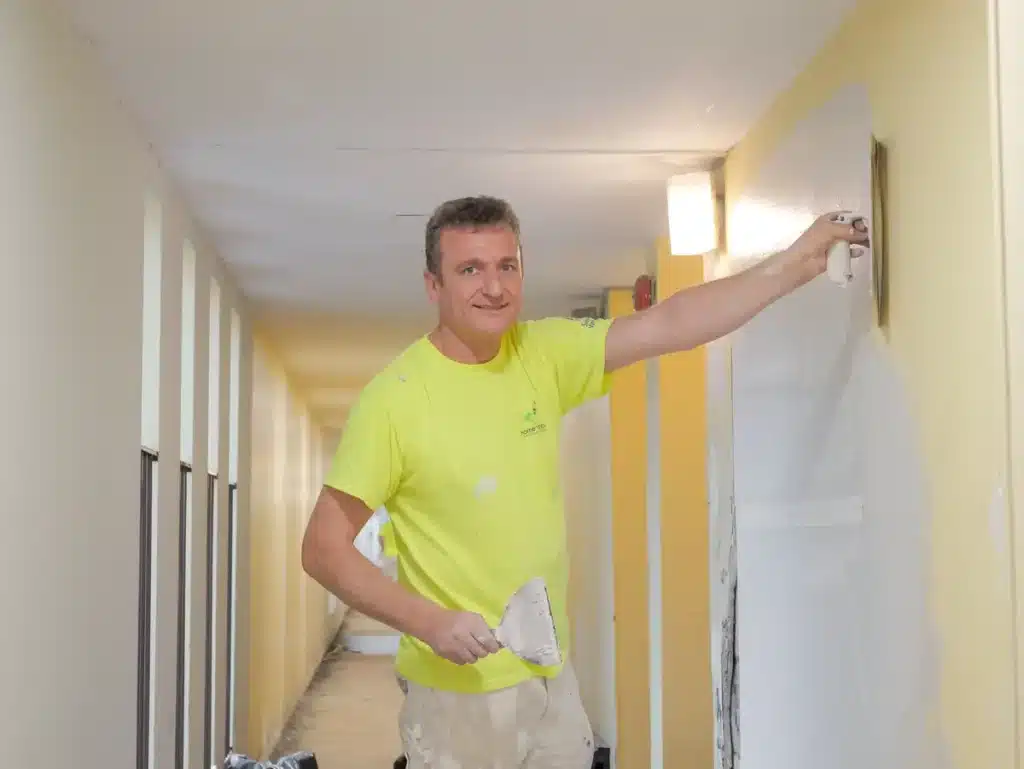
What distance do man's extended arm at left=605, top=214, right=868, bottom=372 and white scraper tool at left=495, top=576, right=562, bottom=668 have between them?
44cm

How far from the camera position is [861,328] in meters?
2.18

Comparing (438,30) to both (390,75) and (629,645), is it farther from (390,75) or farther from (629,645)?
(629,645)

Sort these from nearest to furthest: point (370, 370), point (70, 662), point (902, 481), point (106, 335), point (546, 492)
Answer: point (546, 492) → point (902, 481) → point (70, 662) → point (106, 335) → point (370, 370)

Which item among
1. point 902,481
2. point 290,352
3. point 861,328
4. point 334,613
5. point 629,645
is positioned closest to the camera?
point 902,481

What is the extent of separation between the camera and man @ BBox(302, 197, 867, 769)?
1733 mm

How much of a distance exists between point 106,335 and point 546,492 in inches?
49.6

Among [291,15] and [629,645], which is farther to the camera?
[629,645]

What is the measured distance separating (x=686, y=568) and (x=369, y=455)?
268 cm

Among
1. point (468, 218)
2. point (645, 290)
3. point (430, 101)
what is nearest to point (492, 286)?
point (468, 218)

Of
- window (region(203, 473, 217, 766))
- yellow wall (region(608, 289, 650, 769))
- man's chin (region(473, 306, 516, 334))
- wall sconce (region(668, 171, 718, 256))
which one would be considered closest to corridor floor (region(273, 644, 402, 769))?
yellow wall (region(608, 289, 650, 769))

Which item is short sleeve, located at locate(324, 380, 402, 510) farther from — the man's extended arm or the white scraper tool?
the man's extended arm

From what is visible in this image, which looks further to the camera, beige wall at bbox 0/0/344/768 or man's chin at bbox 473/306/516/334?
beige wall at bbox 0/0/344/768

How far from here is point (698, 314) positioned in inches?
75.6

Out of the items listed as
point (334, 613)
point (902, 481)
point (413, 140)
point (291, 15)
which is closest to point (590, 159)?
point (413, 140)
